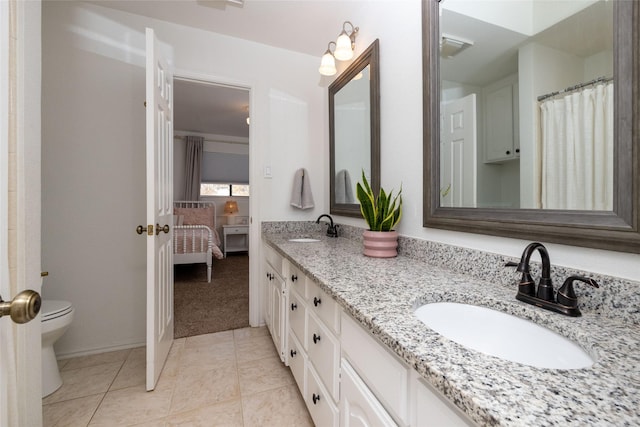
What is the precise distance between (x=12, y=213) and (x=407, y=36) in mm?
1666

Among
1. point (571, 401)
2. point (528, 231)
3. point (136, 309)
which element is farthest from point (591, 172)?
point (136, 309)

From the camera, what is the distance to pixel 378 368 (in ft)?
2.05

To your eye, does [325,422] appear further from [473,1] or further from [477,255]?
[473,1]

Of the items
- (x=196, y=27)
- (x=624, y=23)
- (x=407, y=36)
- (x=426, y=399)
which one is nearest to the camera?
(x=426, y=399)

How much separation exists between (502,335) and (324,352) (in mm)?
576

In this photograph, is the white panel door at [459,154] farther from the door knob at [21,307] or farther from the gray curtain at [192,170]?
the gray curtain at [192,170]

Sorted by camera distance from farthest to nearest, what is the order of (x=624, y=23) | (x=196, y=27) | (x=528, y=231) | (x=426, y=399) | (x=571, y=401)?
(x=196, y=27), (x=528, y=231), (x=624, y=23), (x=426, y=399), (x=571, y=401)

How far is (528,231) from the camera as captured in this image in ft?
2.61

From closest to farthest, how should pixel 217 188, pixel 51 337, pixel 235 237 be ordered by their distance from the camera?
pixel 51 337 → pixel 235 237 → pixel 217 188

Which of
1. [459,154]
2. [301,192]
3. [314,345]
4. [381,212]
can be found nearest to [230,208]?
[301,192]

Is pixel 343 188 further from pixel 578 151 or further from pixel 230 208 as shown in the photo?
pixel 230 208

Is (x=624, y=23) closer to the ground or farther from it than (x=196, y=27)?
closer to the ground

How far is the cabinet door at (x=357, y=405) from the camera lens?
613mm

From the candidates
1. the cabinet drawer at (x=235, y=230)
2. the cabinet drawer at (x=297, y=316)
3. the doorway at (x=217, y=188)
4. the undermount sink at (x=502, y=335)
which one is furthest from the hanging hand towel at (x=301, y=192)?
the cabinet drawer at (x=235, y=230)
